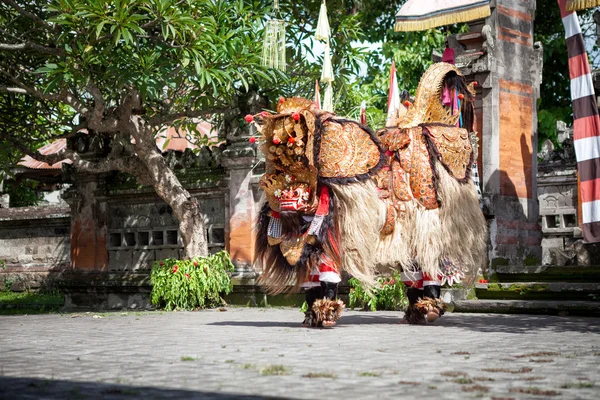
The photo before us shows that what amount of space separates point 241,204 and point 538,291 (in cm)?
474

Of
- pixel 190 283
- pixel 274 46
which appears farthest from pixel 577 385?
pixel 190 283

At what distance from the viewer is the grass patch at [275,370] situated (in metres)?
5.31

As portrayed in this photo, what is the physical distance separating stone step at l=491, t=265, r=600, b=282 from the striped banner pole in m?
2.42

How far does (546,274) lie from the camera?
11.7 meters

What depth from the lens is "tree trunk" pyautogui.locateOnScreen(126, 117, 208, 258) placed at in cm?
1346

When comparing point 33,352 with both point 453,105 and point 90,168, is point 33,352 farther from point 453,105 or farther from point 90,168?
point 90,168

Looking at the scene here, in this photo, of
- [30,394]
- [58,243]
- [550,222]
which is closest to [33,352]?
[30,394]

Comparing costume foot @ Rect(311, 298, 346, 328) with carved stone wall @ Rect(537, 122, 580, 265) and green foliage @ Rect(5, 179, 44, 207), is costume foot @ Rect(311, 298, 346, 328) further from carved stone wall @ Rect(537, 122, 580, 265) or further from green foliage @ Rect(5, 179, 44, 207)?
green foliage @ Rect(5, 179, 44, 207)

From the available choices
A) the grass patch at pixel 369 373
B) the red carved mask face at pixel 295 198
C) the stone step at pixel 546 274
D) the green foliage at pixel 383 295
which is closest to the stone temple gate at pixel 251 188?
the stone step at pixel 546 274

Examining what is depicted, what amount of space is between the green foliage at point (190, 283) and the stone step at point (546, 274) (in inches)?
157

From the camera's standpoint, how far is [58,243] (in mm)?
19141

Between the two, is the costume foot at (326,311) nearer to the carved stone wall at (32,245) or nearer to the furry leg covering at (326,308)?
the furry leg covering at (326,308)

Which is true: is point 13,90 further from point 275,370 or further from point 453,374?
point 453,374

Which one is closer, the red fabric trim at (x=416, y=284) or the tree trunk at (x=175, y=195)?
the red fabric trim at (x=416, y=284)
